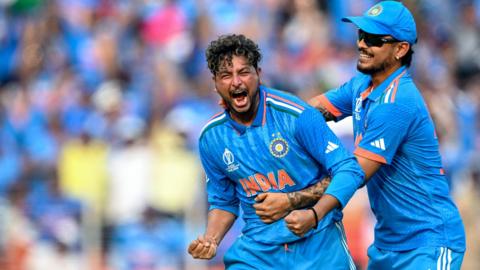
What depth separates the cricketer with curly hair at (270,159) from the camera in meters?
6.75

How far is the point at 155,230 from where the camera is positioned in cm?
1266

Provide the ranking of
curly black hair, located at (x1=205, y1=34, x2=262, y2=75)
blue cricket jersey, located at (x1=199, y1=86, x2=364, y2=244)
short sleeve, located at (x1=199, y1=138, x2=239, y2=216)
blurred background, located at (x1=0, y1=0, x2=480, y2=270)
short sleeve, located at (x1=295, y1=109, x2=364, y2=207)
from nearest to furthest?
short sleeve, located at (x1=295, y1=109, x2=364, y2=207) < blue cricket jersey, located at (x1=199, y1=86, x2=364, y2=244) < curly black hair, located at (x1=205, y1=34, x2=262, y2=75) < short sleeve, located at (x1=199, y1=138, x2=239, y2=216) < blurred background, located at (x1=0, y1=0, x2=480, y2=270)

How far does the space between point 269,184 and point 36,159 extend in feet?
24.3

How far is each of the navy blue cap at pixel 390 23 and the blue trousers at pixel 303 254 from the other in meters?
1.24

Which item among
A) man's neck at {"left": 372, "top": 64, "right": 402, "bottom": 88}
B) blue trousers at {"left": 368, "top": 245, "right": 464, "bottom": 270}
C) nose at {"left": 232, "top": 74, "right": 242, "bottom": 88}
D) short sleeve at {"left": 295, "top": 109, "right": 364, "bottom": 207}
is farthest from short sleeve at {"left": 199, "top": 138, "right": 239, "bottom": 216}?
man's neck at {"left": 372, "top": 64, "right": 402, "bottom": 88}

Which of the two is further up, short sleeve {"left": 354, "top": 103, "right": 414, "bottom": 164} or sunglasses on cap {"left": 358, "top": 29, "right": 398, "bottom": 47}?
sunglasses on cap {"left": 358, "top": 29, "right": 398, "bottom": 47}

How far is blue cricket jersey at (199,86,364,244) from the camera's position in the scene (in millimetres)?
6711

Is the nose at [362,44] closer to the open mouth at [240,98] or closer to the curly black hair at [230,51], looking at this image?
the curly black hair at [230,51]

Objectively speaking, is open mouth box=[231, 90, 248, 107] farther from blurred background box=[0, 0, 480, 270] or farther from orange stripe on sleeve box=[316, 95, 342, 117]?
blurred background box=[0, 0, 480, 270]

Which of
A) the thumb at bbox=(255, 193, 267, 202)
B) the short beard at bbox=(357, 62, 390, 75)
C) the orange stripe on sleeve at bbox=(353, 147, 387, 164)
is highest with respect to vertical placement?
the short beard at bbox=(357, 62, 390, 75)

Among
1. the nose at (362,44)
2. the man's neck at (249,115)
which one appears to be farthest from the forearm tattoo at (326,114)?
the man's neck at (249,115)

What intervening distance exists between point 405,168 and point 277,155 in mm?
851

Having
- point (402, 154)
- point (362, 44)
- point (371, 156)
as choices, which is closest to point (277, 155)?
point (371, 156)

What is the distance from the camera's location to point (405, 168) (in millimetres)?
7090
